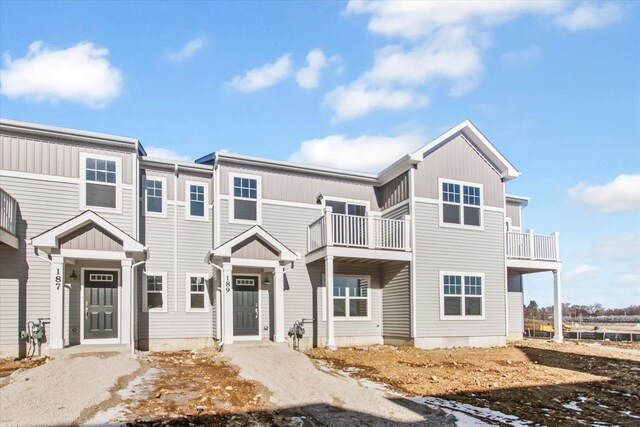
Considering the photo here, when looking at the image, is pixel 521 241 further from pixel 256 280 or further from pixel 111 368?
pixel 111 368

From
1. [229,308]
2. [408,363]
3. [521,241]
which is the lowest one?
[408,363]

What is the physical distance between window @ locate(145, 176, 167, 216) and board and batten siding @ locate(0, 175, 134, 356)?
2178mm

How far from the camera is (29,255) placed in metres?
14.2

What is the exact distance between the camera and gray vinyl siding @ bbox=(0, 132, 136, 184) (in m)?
14.2

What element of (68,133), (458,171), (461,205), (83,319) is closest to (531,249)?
(461,205)

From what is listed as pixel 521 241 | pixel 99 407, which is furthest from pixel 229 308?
pixel 521 241

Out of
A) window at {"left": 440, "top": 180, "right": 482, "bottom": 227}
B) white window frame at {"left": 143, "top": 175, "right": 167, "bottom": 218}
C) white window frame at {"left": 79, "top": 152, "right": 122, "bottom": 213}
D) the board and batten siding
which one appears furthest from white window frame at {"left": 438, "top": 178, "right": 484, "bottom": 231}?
the board and batten siding

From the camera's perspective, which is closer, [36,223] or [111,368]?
[111,368]

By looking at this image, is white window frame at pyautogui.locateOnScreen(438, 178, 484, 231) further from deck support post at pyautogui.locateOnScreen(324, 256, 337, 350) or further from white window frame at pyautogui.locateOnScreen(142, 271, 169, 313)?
white window frame at pyautogui.locateOnScreen(142, 271, 169, 313)

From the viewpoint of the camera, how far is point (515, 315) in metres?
22.5

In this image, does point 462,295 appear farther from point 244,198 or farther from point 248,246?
point 244,198

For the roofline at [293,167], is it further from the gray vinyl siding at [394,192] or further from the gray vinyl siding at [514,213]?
the gray vinyl siding at [514,213]

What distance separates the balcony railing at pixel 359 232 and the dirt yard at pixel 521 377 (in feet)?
10.8

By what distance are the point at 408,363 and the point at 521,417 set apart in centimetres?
551
